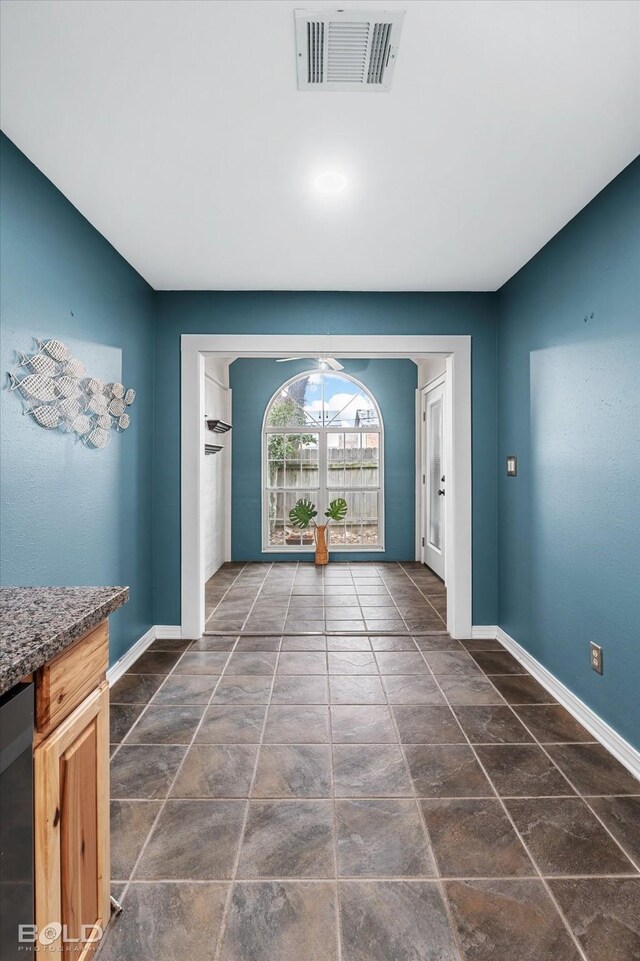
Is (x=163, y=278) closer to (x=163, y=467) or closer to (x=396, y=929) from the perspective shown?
(x=163, y=467)

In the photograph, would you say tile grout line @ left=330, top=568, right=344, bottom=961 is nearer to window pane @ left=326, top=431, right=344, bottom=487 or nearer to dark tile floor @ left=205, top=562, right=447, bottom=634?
dark tile floor @ left=205, top=562, right=447, bottom=634

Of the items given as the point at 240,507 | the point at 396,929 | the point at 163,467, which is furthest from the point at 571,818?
the point at 240,507

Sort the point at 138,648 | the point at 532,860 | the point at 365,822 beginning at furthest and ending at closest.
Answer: the point at 138,648, the point at 365,822, the point at 532,860

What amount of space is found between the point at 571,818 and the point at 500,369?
2.71 meters

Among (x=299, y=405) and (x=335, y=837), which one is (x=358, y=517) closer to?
(x=299, y=405)

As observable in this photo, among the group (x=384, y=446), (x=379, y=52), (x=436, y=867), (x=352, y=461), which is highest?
(x=379, y=52)

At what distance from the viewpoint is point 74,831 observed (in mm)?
1116

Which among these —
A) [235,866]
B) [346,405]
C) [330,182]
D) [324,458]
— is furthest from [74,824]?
[346,405]

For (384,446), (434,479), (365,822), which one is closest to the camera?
(365,822)

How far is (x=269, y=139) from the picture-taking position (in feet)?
6.24

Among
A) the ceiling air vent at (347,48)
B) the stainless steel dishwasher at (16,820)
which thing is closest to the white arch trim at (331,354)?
the ceiling air vent at (347,48)

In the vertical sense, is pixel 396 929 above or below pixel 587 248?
below

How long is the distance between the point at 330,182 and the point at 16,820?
2416 mm

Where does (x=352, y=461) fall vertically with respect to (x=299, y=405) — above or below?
below
